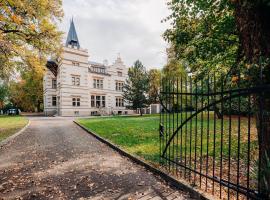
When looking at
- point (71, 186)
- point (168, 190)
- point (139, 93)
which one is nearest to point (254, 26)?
point (168, 190)

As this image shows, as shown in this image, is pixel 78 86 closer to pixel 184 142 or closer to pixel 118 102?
pixel 118 102

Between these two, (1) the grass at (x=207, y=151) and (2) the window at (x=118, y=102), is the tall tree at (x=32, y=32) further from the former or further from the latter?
(2) the window at (x=118, y=102)

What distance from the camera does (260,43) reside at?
319 centimetres

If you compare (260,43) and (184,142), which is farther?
(184,142)

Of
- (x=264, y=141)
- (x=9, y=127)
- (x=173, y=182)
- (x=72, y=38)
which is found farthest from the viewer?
(x=72, y=38)

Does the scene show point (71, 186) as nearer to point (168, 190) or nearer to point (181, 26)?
point (168, 190)

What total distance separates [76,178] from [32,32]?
12.8 m

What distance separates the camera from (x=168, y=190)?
4.07 metres

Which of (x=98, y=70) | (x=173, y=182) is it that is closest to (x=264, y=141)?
(x=173, y=182)

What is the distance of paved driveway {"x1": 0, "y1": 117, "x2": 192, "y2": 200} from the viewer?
3.95 meters

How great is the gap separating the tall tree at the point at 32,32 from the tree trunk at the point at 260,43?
12250 millimetres

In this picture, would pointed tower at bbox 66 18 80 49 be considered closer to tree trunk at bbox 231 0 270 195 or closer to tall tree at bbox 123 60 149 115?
tall tree at bbox 123 60 149 115

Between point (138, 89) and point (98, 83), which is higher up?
point (98, 83)

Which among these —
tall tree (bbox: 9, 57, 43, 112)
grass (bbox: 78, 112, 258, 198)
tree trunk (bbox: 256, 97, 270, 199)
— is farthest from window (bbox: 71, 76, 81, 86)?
tree trunk (bbox: 256, 97, 270, 199)
